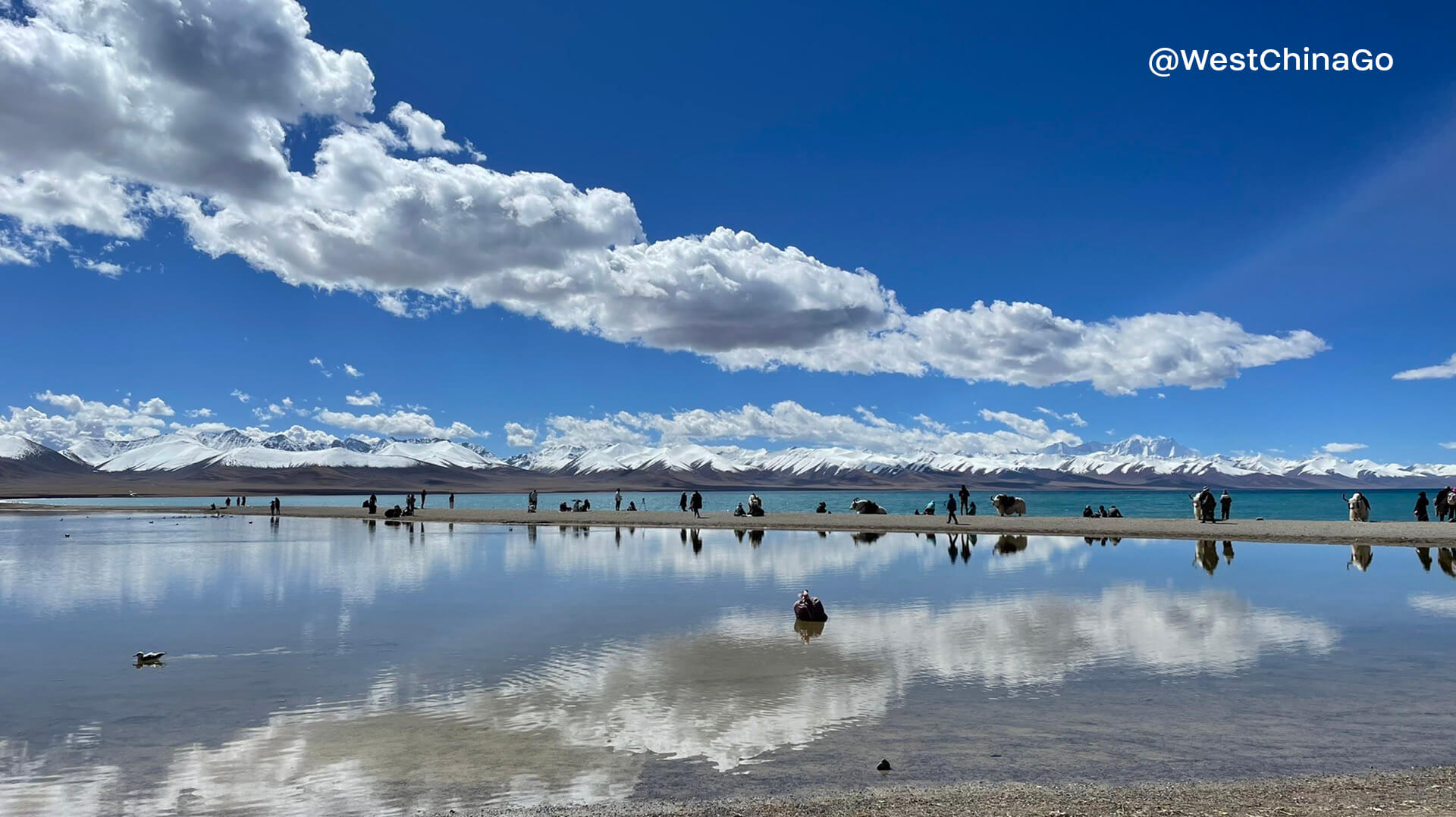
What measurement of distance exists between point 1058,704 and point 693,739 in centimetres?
561

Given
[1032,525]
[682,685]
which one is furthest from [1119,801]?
[1032,525]

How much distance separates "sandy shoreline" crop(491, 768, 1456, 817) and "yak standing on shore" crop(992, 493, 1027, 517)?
214 ft

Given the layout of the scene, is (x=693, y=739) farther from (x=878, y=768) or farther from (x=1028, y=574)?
(x=1028, y=574)

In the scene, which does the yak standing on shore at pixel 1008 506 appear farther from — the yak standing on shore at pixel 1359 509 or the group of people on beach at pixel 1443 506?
the group of people on beach at pixel 1443 506

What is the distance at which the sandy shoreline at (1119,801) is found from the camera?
8.74 meters

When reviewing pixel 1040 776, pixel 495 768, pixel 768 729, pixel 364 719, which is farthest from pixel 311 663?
pixel 1040 776

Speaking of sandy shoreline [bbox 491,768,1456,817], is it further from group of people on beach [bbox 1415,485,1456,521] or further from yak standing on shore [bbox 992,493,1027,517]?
yak standing on shore [bbox 992,493,1027,517]

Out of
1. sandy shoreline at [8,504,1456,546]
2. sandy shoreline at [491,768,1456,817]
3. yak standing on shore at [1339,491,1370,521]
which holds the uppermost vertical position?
yak standing on shore at [1339,491,1370,521]

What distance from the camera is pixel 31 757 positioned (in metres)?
11.2

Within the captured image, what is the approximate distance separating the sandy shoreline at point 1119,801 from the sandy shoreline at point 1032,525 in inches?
1774

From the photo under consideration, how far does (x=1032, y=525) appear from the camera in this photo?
61719 millimetres

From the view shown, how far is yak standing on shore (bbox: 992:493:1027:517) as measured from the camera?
74250 millimetres

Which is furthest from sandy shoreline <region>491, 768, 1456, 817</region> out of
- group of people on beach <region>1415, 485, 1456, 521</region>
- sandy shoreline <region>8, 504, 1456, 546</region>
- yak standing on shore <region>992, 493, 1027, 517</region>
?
yak standing on shore <region>992, 493, 1027, 517</region>

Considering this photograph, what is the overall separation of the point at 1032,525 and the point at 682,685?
51.9 m
